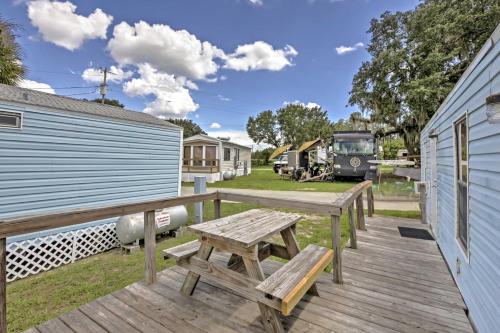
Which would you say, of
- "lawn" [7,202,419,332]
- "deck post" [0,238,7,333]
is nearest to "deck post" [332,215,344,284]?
"lawn" [7,202,419,332]

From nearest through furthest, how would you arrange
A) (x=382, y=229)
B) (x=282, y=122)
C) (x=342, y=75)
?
(x=382, y=229), (x=342, y=75), (x=282, y=122)

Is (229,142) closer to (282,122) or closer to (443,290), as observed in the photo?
(443,290)

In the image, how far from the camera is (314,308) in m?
2.29

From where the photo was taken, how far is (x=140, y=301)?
7.92 feet

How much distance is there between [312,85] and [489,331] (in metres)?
29.5

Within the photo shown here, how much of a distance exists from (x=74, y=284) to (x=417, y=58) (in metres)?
17.7

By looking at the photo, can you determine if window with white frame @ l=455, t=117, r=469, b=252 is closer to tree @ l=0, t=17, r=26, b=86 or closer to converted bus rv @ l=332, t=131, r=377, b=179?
tree @ l=0, t=17, r=26, b=86

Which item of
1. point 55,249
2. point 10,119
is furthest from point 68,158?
point 55,249

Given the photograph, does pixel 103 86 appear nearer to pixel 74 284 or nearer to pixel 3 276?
pixel 74 284

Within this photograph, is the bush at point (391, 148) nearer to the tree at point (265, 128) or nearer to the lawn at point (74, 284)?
the tree at point (265, 128)

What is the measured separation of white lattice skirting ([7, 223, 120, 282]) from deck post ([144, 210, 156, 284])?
346 centimetres

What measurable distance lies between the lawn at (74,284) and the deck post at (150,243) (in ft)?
2.73

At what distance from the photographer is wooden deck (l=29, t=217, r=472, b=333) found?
80.3 inches

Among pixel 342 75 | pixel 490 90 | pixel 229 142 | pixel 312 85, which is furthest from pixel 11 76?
pixel 312 85
